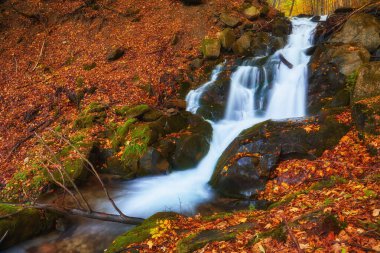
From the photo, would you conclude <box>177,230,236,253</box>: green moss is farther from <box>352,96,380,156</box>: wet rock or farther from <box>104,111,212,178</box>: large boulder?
<box>104,111,212,178</box>: large boulder

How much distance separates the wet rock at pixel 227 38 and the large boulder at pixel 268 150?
665cm

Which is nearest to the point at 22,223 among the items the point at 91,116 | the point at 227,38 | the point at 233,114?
the point at 91,116

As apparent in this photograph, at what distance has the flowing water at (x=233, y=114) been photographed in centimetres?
765

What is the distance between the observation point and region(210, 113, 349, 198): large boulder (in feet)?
22.2

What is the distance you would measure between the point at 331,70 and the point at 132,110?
6621 mm

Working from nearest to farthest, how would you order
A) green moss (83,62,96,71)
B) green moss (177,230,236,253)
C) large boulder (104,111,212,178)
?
1. green moss (177,230,236,253)
2. large boulder (104,111,212,178)
3. green moss (83,62,96,71)

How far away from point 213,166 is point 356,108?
393 centimetres

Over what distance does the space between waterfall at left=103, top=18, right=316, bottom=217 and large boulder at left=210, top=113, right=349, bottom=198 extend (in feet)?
2.66

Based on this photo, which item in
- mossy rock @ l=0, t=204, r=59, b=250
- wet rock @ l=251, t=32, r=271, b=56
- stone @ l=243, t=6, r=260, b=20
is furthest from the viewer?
stone @ l=243, t=6, r=260, b=20

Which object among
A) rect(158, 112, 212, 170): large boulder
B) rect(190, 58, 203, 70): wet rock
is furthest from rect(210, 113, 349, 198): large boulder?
rect(190, 58, 203, 70): wet rock

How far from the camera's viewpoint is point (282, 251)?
3023mm

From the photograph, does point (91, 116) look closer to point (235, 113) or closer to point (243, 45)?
point (235, 113)

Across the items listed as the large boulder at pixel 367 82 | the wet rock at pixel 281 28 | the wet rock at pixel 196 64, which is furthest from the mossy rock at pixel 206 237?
the wet rock at pixel 281 28

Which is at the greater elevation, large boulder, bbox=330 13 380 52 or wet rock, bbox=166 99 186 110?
large boulder, bbox=330 13 380 52
